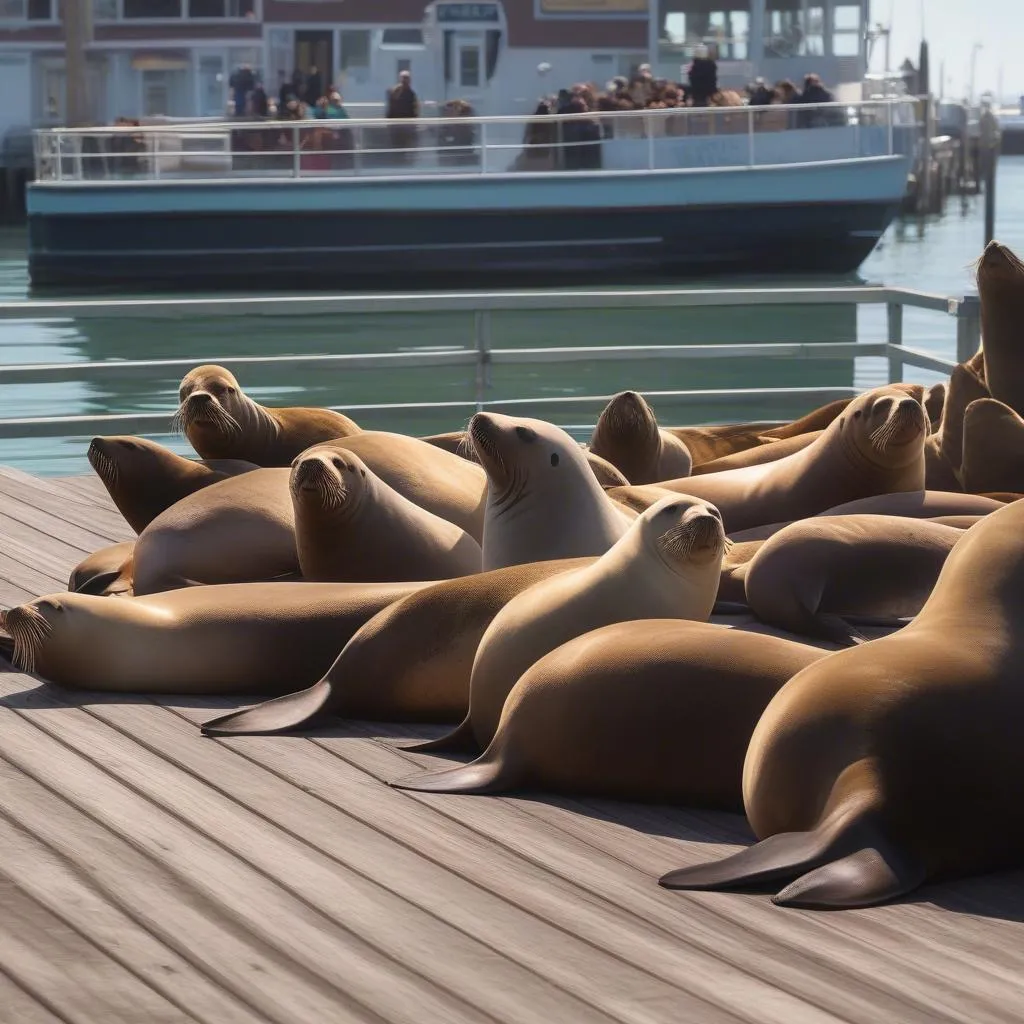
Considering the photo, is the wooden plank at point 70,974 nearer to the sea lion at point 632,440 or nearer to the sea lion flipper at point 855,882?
the sea lion flipper at point 855,882

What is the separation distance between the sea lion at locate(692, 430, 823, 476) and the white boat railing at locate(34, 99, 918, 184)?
61.1ft

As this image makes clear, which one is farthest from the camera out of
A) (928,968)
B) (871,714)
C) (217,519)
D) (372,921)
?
(217,519)

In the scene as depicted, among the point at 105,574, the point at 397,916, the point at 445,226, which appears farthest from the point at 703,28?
the point at 397,916

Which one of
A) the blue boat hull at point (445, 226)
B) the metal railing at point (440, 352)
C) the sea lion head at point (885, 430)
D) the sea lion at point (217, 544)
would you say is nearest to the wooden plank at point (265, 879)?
the sea lion at point (217, 544)

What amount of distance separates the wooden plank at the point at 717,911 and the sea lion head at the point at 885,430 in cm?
188

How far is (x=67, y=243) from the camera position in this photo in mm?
25344

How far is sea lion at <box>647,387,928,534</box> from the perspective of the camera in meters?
4.52

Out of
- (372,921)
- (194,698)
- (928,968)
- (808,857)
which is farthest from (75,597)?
(928,968)

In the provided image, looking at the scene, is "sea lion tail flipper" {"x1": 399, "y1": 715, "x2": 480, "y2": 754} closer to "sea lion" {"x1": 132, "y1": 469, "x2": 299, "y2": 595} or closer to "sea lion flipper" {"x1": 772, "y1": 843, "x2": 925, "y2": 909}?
"sea lion flipper" {"x1": 772, "y1": 843, "x2": 925, "y2": 909}

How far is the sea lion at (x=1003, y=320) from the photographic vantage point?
4.94m

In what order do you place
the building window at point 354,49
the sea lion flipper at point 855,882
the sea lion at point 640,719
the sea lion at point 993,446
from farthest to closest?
the building window at point 354,49 → the sea lion at point 993,446 → the sea lion at point 640,719 → the sea lion flipper at point 855,882

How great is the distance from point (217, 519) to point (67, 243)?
71.9 ft

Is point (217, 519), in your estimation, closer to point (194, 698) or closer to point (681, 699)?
point (194, 698)

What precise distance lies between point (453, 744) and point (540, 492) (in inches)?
33.8
